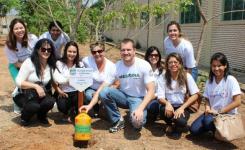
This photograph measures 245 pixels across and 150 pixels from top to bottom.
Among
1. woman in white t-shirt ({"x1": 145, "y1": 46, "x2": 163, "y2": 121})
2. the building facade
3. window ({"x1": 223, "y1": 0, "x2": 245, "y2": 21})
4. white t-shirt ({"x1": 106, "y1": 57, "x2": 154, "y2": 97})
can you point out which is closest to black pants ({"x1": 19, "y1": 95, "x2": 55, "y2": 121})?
white t-shirt ({"x1": 106, "y1": 57, "x2": 154, "y2": 97})

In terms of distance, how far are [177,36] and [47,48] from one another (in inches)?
83.6

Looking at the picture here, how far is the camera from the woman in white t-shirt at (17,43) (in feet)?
19.9

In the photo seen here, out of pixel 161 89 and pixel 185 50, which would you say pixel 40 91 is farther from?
pixel 185 50

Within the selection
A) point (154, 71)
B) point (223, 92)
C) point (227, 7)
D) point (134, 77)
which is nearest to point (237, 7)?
point (227, 7)

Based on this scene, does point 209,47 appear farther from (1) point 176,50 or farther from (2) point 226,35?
(1) point 176,50

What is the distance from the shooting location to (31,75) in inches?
223

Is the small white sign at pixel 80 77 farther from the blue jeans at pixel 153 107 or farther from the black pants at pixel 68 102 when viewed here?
the blue jeans at pixel 153 107

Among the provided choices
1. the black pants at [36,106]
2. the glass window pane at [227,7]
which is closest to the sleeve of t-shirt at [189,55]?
the black pants at [36,106]

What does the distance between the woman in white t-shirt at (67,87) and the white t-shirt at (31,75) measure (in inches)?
3.7

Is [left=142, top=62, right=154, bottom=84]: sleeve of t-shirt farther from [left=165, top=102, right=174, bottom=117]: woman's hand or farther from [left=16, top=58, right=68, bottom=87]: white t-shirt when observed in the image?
[left=16, top=58, right=68, bottom=87]: white t-shirt

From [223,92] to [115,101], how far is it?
1.50 metres

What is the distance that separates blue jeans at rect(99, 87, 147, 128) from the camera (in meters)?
5.40

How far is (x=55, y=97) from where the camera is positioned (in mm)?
5895

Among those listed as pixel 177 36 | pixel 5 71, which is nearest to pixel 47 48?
pixel 177 36
